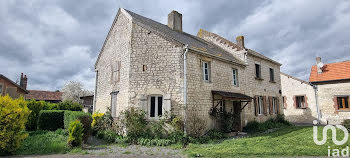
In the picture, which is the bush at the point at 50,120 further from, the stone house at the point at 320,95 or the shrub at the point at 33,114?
the stone house at the point at 320,95

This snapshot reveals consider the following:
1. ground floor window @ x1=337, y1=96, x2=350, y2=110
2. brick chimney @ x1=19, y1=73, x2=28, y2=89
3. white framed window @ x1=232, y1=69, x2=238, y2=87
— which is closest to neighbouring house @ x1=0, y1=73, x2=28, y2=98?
brick chimney @ x1=19, y1=73, x2=28, y2=89

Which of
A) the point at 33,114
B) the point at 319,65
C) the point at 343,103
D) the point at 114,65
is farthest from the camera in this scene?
the point at 319,65

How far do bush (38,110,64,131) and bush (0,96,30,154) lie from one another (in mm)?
4541

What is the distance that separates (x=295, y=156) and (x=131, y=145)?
20.8 feet

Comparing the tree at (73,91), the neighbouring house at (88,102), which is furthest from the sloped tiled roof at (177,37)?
the tree at (73,91)

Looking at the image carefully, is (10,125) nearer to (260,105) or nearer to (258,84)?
(258,84)

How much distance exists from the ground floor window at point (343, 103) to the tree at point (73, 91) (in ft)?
115

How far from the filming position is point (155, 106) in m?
9.85

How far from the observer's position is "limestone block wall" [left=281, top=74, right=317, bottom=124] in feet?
64.0

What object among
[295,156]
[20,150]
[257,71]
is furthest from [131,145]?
[257,71]

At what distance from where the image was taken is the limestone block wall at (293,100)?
19.5 meters

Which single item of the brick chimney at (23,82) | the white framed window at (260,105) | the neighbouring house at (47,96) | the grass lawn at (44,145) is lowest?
the grass lawn at (44,145)

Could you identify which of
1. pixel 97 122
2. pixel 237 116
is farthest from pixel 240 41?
pixel 97 122

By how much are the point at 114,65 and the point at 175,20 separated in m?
6.45
